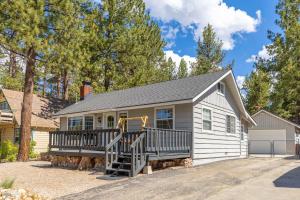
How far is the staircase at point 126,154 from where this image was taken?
12.4 metres

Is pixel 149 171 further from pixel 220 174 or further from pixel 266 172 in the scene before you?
pixel 266 172

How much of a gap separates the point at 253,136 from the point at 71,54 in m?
21.7

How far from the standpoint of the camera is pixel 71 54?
20203 millimetres

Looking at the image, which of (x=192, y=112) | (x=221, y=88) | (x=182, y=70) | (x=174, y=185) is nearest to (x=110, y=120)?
(x=192, y=112)

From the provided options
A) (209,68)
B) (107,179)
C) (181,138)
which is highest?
(209,68)

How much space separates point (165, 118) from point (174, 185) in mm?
6621

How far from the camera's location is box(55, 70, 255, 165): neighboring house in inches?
635

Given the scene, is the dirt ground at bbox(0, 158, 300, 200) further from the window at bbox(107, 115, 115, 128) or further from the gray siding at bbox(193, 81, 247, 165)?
the window at bbox(107, 115, 115, 128)

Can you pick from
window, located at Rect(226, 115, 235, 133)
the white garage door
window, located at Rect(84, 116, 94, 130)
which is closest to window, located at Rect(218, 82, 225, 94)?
window, located at Rect(226, 115, 235, 133)

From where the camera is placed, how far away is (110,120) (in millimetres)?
19672

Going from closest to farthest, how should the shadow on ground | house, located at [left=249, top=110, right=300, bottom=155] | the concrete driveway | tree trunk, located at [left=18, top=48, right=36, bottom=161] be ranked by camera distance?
the concrete driveway < the shadow on ground < tree trunk, located at [left=18, top=48, right=36, bottom=161] < house, located at [left=249, top=110, right=300, bottom=155]

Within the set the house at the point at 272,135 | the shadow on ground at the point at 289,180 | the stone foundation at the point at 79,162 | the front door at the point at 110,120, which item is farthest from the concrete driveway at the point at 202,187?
the house at the point at 272,135

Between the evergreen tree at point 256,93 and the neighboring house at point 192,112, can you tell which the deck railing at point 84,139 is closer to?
the neighboring house at point 192,112

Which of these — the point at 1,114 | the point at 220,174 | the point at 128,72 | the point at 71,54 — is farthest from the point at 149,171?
the point at 128,72
